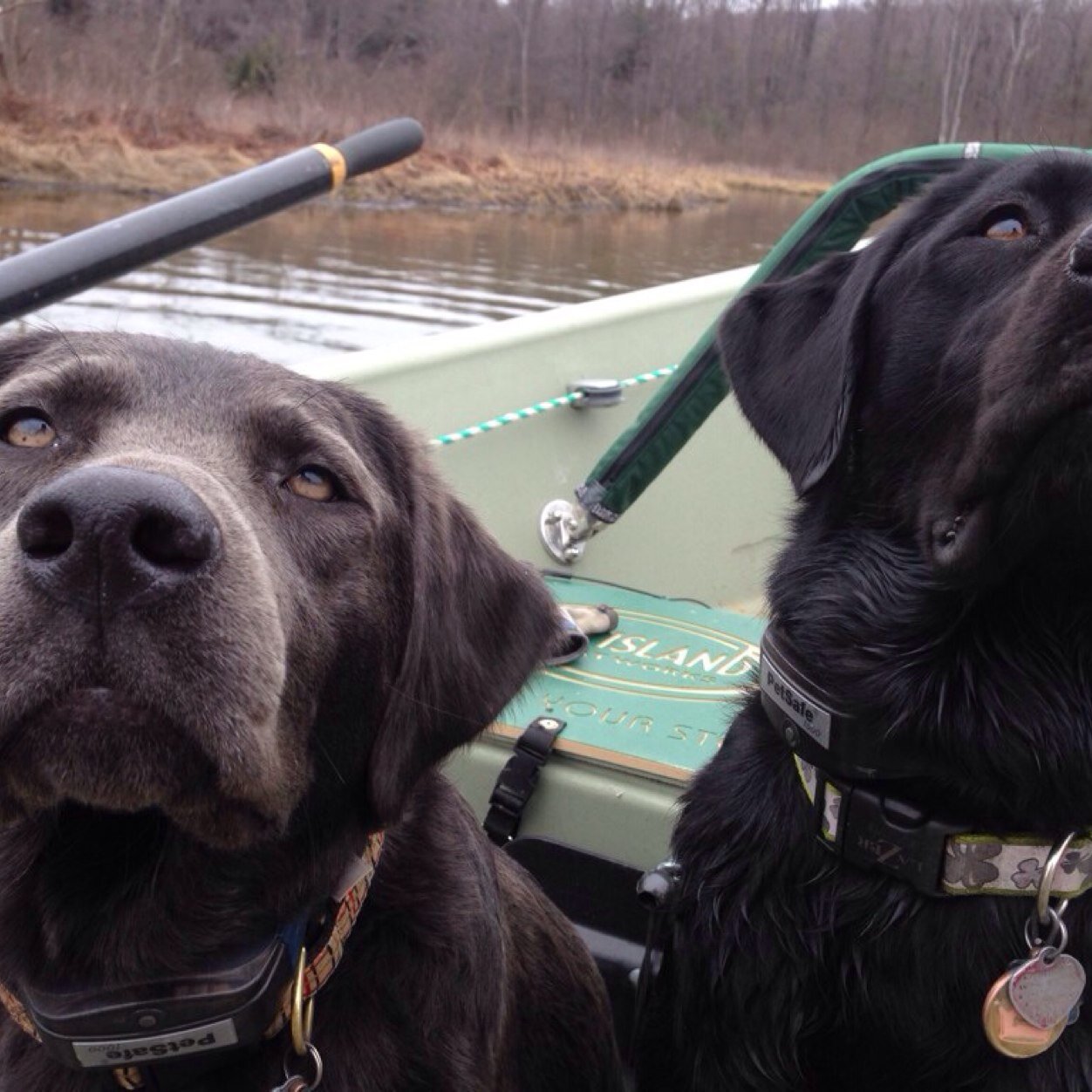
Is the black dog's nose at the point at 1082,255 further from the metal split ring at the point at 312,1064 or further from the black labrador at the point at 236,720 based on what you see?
the metal split ring at the point at 312,1064

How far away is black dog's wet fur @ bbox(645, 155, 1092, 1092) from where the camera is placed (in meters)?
1.81

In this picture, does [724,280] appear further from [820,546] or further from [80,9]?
[80,9]

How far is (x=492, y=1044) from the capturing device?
2014 mm

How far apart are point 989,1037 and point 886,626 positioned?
0.63 metres

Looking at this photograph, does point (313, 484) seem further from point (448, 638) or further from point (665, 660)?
point (665, 660)

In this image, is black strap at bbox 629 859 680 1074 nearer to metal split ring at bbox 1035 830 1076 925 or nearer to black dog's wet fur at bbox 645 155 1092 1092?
black dog's wet fur at bbox 645 155 1092 1092

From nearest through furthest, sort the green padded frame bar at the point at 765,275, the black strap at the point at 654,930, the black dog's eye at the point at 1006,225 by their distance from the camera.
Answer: the black dog's eye at the point at 1006,225 < the black strap at the point at 654,930 < the green padded frame bar at the point at 765,275

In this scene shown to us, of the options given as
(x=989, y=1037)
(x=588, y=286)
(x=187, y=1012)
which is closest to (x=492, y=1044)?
(x=187, y=1012)

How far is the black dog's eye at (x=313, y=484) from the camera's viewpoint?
6.37 ft

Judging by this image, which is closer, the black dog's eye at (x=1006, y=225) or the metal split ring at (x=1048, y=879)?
the metal split ring at (x=1048, y=879)

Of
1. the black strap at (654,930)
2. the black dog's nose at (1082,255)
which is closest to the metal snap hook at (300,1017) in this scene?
the black strap at (654,930)

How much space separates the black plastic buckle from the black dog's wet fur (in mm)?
55

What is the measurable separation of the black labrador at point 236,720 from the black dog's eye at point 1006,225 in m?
0.97

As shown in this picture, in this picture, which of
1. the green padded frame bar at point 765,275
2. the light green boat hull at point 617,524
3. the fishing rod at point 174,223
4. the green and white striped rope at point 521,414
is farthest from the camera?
the green and white striped rope at point 521,414
